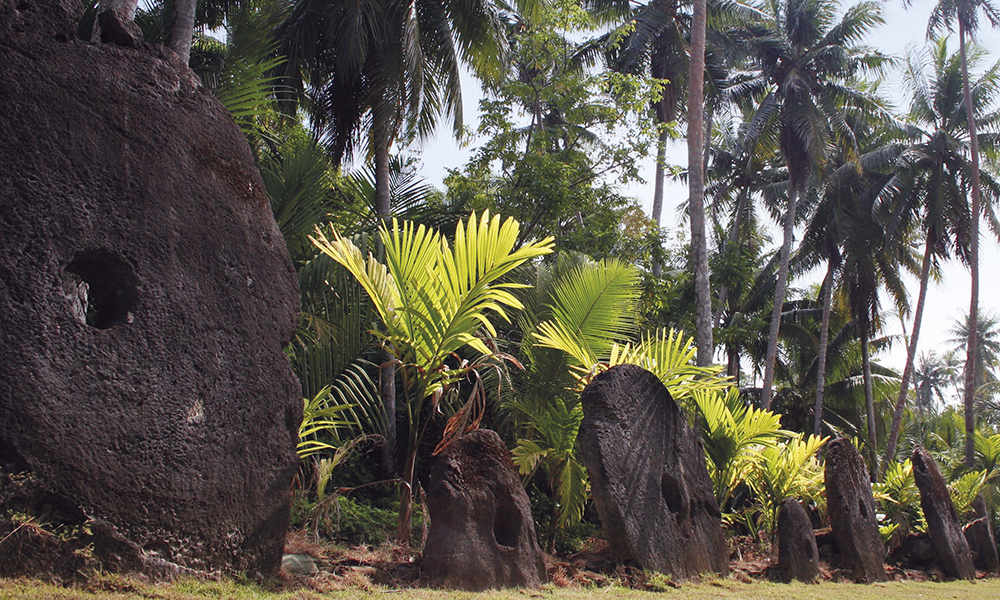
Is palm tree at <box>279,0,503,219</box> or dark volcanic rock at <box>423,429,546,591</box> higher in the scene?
Answer: palm tree at <box>279,0,503,219</box>

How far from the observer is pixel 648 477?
5.16 metres

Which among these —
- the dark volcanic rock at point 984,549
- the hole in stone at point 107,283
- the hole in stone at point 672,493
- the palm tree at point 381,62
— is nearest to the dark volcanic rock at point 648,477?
the hole in stone at point 672,493

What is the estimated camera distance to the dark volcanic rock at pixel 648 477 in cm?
481

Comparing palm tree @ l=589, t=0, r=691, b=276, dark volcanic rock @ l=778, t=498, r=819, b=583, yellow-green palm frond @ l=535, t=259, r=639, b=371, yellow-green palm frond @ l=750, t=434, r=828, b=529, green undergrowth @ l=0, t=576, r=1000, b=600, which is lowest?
green undergrowth @ l=0, t=576, r=1000, b=600

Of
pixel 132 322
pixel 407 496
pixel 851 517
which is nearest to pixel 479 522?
pixel 407 496

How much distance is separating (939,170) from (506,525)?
692 inches

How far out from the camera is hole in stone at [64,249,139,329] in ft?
10.7

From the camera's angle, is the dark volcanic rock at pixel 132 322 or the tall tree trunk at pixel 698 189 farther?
the tall tree trunk at pixel 698 189

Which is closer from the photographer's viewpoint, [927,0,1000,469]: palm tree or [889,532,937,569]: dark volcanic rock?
[889,532,937,569]: dark volcanic rock

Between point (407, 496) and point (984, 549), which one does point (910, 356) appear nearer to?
point (984, 549)

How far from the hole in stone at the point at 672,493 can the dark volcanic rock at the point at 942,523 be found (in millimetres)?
3666

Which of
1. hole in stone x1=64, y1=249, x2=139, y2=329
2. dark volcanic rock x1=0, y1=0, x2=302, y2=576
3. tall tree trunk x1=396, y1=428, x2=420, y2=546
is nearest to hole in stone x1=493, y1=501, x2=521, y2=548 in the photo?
tall tree trunk x1=396, y1=428, x2=420, y2=546

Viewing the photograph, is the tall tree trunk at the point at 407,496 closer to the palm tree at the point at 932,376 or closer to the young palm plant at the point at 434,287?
the young palm plant at the point at 434,287

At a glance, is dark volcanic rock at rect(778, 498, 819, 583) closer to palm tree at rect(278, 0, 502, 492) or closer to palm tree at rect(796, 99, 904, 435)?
palm tree at rect(278, 0, 502, 492)
